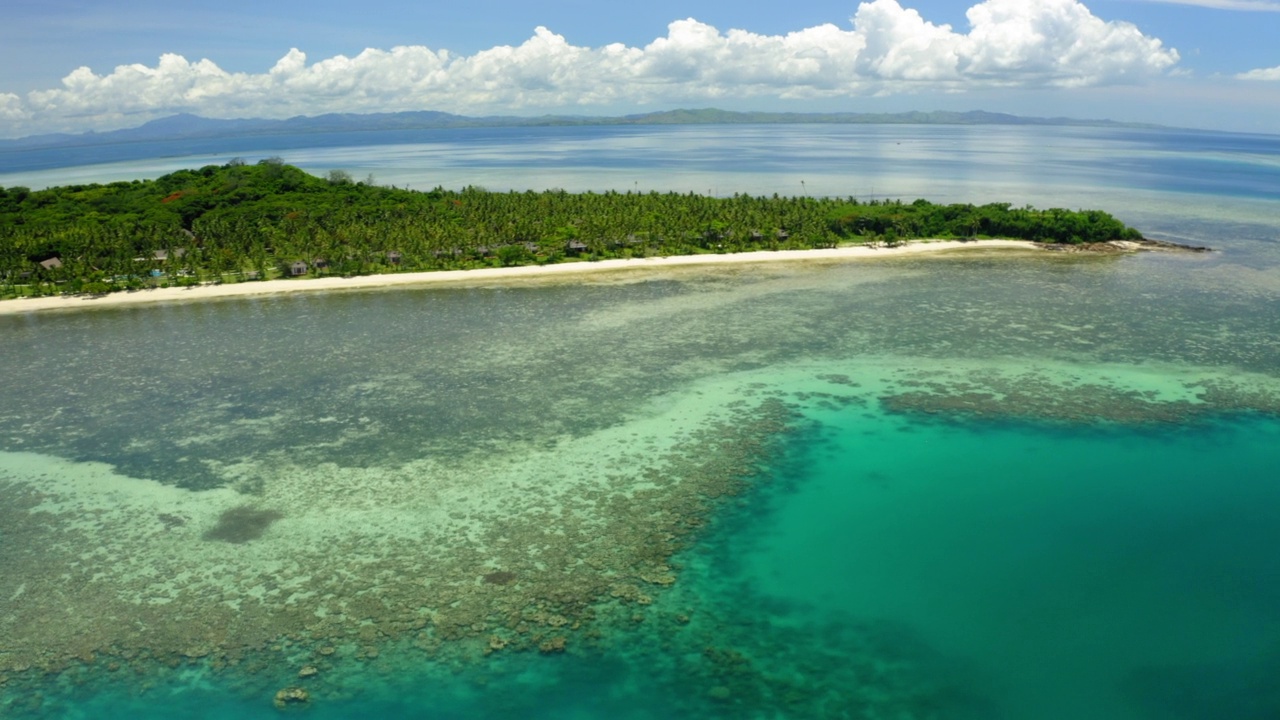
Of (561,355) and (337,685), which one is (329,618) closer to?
(337,685)

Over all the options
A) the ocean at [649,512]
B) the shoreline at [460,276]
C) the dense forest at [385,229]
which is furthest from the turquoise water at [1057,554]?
the dense forest at [385,229]

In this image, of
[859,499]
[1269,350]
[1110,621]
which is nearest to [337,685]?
[859,499]

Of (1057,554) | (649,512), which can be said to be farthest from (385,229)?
(1057,554)

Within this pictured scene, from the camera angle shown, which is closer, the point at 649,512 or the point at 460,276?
the point at 649,512

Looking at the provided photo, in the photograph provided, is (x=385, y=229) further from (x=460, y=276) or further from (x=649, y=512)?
(x=649, y=512)

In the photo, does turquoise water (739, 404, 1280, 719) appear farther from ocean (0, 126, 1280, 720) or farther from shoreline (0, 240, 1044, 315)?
shoreline (0, 240, 1044, 315)

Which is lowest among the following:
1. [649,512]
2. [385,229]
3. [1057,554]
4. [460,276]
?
[1057,554]
